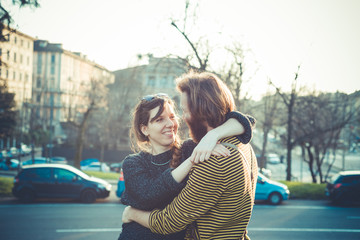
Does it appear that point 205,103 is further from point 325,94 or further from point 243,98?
point 325,94

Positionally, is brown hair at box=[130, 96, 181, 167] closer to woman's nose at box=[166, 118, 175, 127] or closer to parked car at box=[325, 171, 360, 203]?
Result: woman's nose at box=[166, 118, 175, 127]

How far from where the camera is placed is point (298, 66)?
18094 millimetres

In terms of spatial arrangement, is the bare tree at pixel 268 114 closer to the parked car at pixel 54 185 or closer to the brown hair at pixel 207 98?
the parked car at pixel 54 185

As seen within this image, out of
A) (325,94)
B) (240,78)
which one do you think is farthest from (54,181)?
(325,94)

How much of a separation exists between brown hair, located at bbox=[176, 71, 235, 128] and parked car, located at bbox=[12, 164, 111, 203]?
12175mm

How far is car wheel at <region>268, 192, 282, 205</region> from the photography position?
12836 mm

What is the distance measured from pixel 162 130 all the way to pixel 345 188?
1283 centimetres

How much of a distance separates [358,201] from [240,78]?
30.2 feet

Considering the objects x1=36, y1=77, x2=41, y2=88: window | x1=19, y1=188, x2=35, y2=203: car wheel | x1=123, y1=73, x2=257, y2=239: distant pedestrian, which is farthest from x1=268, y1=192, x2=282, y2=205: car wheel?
x1=36, y1=77, x2=41, y2=88: window

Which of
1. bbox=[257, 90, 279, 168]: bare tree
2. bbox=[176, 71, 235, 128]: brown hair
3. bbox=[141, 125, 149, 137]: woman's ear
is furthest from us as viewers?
bbox=[257, 90, 279, 168]: bare tree

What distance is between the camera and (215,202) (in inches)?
67.9

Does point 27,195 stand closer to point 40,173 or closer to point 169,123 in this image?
point 40,173

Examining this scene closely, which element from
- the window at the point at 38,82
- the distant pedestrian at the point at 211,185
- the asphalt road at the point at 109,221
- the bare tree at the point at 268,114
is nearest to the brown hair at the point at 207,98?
the distant pedestrian at the point at 211,185

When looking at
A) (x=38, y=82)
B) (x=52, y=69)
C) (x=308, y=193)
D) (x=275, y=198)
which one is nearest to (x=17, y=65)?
(x=38, y=82)
